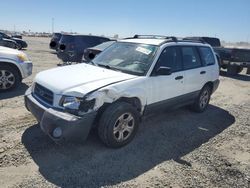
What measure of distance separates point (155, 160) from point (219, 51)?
1226 centimetres

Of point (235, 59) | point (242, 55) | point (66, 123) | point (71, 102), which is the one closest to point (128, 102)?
point (71, 102)

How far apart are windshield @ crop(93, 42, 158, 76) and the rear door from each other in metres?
1.02

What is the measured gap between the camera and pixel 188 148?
428 centimetres

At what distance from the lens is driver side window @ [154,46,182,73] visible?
4535 millimetres

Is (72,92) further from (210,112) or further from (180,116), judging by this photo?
(210,112)

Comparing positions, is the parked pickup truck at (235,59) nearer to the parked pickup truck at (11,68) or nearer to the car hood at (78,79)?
the parked pickup truck at (11,68)

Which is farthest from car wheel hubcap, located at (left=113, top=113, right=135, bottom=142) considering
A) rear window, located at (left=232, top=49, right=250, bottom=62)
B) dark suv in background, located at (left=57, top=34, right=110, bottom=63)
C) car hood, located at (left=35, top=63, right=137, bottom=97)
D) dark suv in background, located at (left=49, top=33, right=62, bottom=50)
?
dark suv in background, located at (left=49, top=33, right=62, bottom=50)

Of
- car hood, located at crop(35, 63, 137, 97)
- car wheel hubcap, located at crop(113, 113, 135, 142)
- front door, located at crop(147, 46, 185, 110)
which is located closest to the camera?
car hood, located at crop(35, 63, 137, 97)

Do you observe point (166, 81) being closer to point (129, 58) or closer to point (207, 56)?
point (129, 58)

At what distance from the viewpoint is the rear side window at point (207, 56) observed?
5974mm

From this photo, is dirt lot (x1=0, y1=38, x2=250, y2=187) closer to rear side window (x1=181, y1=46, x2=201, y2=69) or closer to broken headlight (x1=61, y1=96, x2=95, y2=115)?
broken headlight (x1=61, y1=96, x2=95, y2=115)

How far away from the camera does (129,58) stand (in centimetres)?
460

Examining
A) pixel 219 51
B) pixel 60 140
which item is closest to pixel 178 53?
pixel 60 140

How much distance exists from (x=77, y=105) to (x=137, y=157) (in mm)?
1269
